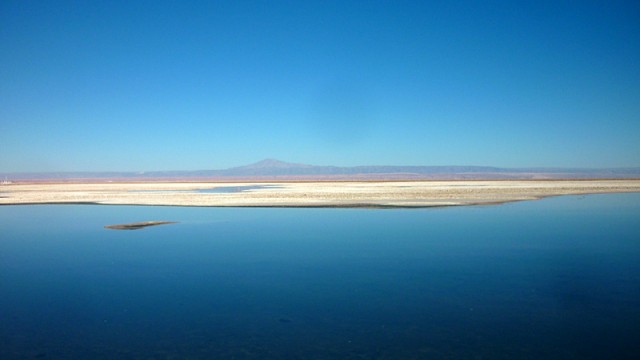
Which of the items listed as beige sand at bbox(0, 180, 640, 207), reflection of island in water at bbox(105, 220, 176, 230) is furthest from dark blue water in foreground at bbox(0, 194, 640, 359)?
beige sand at bbox(0, 180, 640, 207)

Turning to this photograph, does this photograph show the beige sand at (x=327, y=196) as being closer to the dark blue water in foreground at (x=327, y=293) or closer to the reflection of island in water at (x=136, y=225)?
the reflection of island in water at (x=136, y=225)

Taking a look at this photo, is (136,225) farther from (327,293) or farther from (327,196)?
(327,196)

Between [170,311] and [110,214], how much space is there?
19.1 meters

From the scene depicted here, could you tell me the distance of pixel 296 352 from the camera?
6117 mm

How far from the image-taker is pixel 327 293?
8742mm

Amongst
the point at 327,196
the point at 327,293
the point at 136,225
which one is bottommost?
the point at 327,293

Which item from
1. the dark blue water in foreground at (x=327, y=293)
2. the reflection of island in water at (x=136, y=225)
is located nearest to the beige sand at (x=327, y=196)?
the reflection of island in water at (x=136, y=225)

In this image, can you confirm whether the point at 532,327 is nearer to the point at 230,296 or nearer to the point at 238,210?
the point at 230,296

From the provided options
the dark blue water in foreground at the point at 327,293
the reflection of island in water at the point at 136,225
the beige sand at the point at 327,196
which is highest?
the beige sand at the point at 327,196

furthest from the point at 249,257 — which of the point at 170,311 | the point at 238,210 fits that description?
the point at 238,210

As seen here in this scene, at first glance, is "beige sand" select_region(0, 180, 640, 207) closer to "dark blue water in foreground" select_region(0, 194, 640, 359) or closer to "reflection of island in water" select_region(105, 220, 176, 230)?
"reflection of island in water" select_region(105, 220, 176, 230)

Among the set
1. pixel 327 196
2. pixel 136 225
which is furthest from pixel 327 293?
pixel 327 196

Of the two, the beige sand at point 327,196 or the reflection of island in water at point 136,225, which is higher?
the beige sand at point 327,196

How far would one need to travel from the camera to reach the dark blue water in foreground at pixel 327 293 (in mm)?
6328
